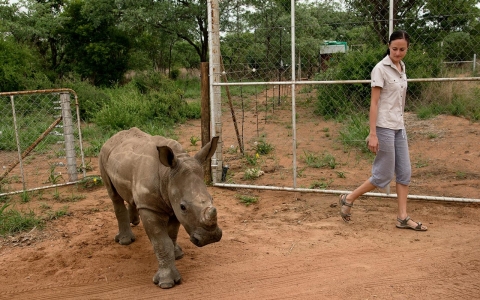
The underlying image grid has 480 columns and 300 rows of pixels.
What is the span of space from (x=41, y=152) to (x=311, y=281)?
879cm

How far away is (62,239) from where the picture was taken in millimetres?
5363

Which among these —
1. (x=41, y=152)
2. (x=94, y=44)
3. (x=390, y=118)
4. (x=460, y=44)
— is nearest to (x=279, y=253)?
(x=390, y=118)

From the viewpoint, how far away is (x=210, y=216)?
11.0 feet

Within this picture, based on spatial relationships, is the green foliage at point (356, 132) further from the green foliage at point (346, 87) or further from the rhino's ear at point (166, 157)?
the rhino's ear at point (166, 157)

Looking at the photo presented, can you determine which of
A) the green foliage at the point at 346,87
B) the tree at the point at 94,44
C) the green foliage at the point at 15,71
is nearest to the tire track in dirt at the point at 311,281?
the green foliage at the point at 346,87

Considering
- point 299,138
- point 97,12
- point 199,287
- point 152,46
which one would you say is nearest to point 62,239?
point 199,287

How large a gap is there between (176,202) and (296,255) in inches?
63.0

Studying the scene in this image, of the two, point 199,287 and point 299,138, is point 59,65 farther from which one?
point 199,287

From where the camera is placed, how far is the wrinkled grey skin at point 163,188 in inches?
138

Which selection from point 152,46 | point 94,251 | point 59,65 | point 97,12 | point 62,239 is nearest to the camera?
point 94,251

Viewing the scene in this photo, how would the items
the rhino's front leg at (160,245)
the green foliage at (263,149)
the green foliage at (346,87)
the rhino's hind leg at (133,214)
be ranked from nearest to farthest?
1. the rhino's front leg at (160,245)
2. the rhino's hind leg at (133,214)
3. the green foliage at (346,87)
4. the green foliage at (263,149)

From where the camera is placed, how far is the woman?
4902 mm

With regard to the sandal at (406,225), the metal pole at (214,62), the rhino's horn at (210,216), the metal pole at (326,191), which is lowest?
the sandal at (406,225)

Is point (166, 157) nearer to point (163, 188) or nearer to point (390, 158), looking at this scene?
point (163, 188)
